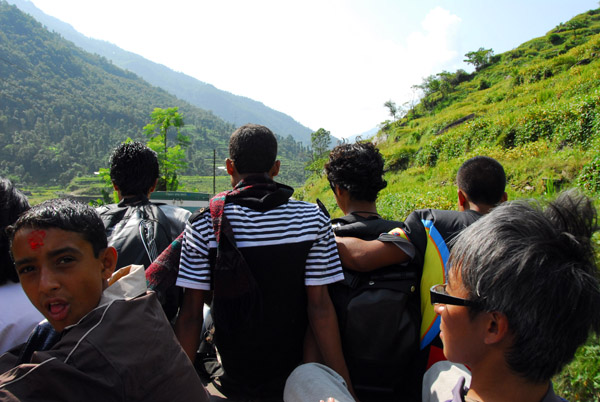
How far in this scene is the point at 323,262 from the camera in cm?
201

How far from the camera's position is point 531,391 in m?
1.11

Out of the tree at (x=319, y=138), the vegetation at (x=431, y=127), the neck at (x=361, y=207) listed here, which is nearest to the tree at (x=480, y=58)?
the vegetation at (x=431, y=127)

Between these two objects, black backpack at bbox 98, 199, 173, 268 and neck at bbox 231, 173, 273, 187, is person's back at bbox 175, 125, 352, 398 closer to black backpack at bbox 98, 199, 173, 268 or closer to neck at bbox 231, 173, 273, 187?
neck at bbox 231, 173, 273, 187

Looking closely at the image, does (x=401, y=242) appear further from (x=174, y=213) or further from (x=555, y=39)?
(x=555, y=39)

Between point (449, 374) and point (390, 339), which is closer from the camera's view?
point (449, 374)

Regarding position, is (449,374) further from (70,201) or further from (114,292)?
(70,201)

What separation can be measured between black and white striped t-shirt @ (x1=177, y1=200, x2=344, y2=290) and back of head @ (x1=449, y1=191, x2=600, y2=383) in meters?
0.98

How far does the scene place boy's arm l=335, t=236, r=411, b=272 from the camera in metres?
2.04

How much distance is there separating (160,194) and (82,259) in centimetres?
1145

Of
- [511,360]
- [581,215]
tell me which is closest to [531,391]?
[511,360]

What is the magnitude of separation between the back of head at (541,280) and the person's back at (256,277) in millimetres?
999

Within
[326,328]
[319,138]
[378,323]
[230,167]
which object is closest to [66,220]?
[230,167]

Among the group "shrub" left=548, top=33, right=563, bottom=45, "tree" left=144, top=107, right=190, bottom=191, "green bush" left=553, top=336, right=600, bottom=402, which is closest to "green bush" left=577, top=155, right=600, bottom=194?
"green bush" left=553, top=336, right=600, bottom=402

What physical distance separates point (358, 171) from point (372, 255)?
571mm
